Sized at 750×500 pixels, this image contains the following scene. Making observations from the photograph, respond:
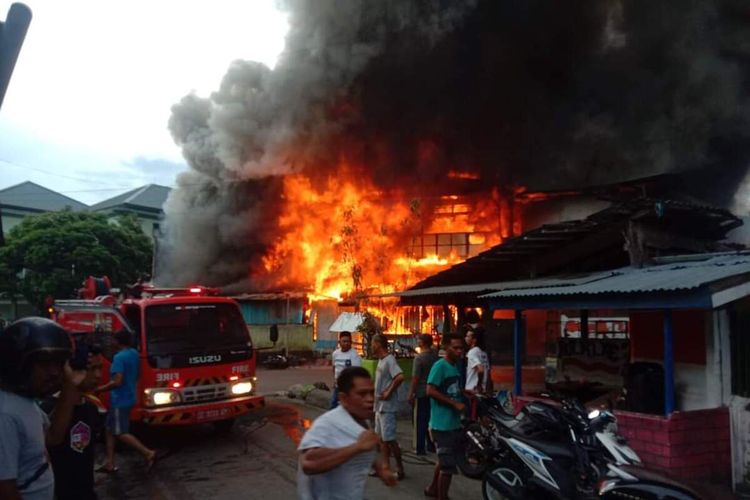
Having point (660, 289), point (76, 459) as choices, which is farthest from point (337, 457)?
point (660, 289)

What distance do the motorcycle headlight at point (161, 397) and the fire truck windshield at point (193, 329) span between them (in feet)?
1.58

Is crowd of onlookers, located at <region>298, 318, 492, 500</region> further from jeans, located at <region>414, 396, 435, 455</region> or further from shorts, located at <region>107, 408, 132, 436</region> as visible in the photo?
shorts, located at <region>107, 408, 132, 436</region>

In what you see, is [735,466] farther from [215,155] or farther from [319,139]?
[215,155]

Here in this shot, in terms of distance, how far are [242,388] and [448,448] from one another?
389 centimetres

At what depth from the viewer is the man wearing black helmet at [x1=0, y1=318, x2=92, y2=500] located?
2.37m

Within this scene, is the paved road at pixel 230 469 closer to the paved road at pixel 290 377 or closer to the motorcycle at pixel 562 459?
the motorcycle at pixel 562 459

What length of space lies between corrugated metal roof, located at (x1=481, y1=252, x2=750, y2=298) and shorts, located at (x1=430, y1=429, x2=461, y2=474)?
2.30m

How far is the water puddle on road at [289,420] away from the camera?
9173 millimetres

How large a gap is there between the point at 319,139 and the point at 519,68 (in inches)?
312

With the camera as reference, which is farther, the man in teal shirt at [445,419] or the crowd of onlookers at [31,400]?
the man in teal shirt at [445,419]

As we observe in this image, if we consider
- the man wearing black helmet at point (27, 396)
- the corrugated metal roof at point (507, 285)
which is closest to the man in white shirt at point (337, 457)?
the man wearing black helmet at point (27, 396)

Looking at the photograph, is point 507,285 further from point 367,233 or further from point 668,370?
point 367,233

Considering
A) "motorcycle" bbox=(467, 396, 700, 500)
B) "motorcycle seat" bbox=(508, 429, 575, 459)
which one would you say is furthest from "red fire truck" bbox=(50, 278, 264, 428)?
"motorcycle seat" bbox=(508, 429, 575, 459)

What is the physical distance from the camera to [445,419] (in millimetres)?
5656
